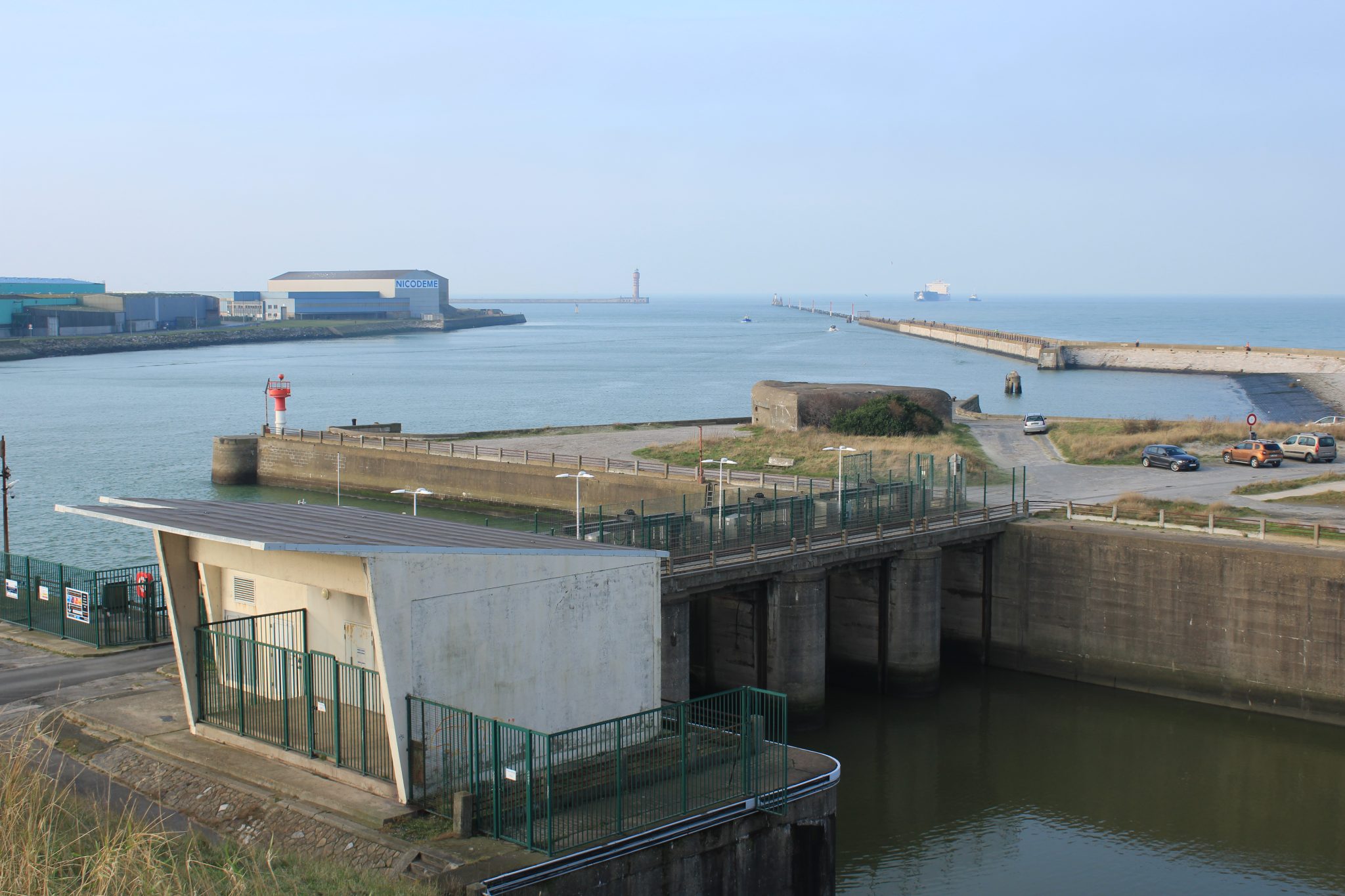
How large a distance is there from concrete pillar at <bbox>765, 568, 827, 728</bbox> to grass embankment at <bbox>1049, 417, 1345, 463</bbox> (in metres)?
24.8


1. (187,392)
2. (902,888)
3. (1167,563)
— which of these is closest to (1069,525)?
(1167,563)

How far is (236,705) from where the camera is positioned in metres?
19.2

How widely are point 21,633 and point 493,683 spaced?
14.1 metres

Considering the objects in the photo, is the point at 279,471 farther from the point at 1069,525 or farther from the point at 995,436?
the point at 1069,525

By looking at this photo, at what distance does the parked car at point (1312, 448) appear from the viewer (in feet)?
169

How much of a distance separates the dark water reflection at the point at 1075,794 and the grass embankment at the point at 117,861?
12.2 metres

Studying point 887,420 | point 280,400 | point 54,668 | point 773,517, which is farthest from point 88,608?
point 280,400

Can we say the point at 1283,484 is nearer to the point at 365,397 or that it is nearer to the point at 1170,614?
the point at 1170,614

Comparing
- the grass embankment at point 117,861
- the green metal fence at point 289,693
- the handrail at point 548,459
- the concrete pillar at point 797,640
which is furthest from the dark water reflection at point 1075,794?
the grass embankment at point 117,861

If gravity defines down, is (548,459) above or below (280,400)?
below

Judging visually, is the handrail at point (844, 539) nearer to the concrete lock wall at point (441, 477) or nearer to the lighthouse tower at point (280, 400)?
the concrete lock wall at point (441, 477)

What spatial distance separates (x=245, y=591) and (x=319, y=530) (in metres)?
2.51

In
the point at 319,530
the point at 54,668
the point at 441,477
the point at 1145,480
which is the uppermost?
the point at 319,530

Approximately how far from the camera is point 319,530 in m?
17.9
